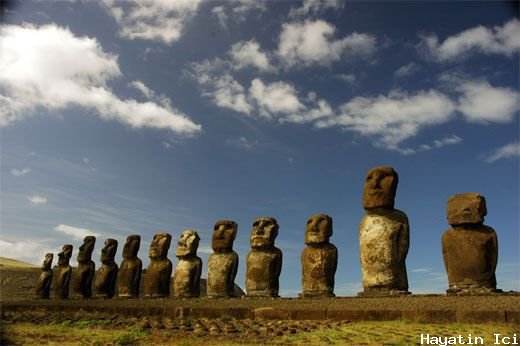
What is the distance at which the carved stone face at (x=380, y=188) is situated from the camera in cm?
1179

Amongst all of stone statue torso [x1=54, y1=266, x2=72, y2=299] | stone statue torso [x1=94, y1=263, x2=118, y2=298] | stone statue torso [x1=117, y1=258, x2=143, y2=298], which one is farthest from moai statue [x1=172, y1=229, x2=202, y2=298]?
stone statue torso [x1=54, y1=266, x2=72, y2=299]

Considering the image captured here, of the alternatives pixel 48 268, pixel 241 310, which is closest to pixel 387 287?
pixel 241 310

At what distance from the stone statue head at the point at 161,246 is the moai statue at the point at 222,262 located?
2.45 metres

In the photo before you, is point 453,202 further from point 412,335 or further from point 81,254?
point 81,254

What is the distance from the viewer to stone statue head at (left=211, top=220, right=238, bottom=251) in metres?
15.4

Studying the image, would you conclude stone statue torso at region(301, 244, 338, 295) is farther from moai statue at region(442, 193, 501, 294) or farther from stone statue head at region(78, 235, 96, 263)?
stone statue head at region(78, 235, 96, 263)

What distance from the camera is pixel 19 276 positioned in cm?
3119

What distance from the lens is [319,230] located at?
43.4ft

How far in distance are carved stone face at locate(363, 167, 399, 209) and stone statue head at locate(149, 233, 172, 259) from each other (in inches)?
318

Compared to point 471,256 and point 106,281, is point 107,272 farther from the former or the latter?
point 471,256

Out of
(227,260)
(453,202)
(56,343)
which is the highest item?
(453,202)

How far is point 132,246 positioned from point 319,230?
27.8ft

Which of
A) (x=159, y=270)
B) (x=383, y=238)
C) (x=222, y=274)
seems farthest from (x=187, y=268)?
(x=383, y=238)

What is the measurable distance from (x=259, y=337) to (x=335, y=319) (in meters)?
2.01
